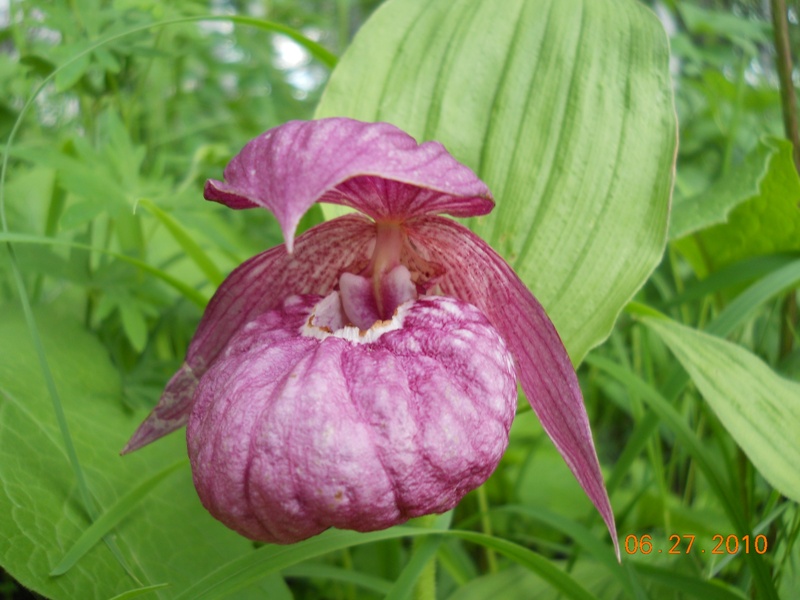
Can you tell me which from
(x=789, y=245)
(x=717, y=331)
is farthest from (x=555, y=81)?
(x=789, y=245)

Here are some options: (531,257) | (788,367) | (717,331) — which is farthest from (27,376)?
(788,367)

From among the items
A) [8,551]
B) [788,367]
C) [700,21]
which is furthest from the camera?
[700,21]

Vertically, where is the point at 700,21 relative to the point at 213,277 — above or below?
above

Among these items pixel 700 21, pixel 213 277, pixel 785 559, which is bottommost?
pixel 785 559

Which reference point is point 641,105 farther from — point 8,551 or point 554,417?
point 8,551

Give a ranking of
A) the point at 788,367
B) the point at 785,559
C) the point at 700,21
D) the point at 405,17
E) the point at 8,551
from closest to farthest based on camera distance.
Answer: the point at 8,551 → the point at 785,559 → the point at 405,17 → the point at 788,367 → the point at 700,21

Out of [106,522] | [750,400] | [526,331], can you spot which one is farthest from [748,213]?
[106,522]

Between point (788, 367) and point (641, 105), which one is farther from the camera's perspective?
point (788, 367)
